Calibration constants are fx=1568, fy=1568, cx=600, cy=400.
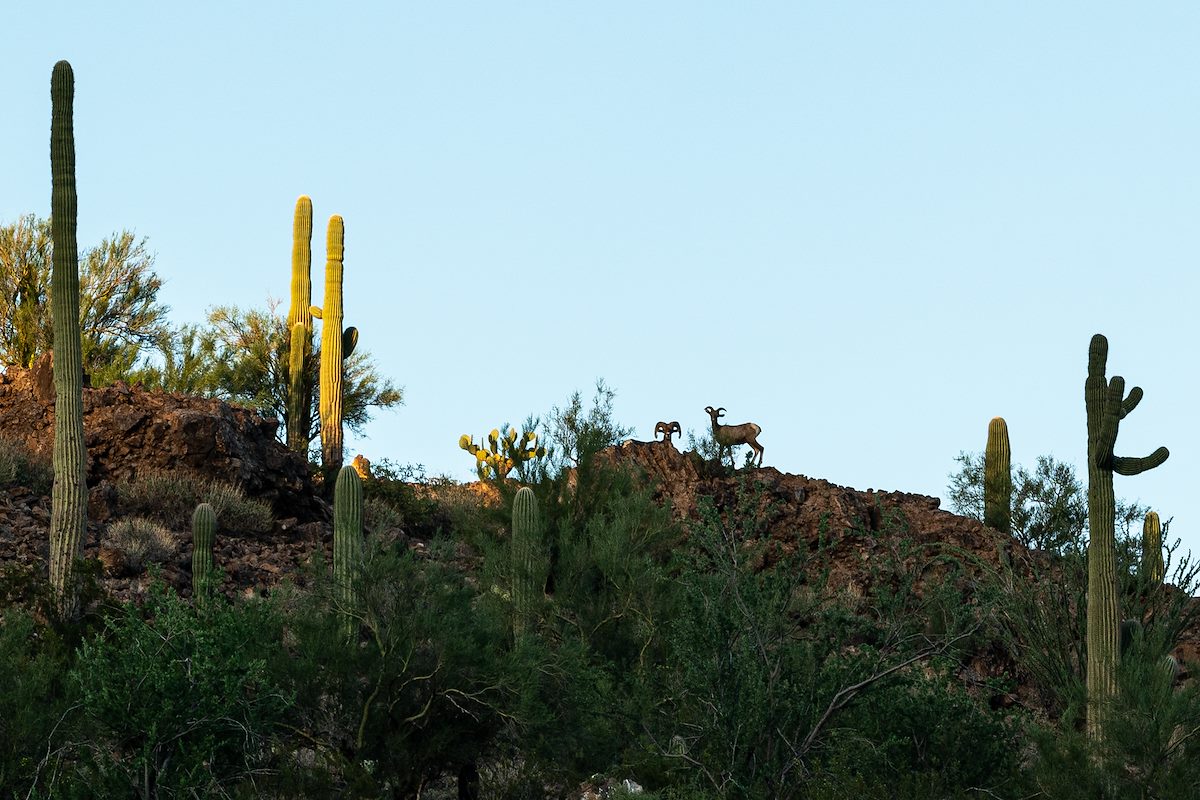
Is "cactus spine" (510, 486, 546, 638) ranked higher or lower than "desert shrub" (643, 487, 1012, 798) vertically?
higher

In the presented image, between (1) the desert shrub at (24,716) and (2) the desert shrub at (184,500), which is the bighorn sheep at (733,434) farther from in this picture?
(1) the desert shrub at (24,716)

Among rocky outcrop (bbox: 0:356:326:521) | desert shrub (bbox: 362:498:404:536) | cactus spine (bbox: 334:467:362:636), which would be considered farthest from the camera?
desert shrub (bbox: 362:498:404:536)

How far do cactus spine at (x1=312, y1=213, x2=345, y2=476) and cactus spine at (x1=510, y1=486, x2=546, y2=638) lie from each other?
8.10 metres

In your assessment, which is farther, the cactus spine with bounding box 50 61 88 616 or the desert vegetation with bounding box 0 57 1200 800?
the cactus spine with bounding box 50 61 88 616

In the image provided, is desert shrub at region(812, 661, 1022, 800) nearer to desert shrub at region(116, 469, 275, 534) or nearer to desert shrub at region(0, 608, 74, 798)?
desert shrub at region(0, 608, 74, 798)

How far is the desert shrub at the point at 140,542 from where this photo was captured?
1734cm

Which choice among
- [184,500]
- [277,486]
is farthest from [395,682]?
[277,486]

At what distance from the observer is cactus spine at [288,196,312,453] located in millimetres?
25656

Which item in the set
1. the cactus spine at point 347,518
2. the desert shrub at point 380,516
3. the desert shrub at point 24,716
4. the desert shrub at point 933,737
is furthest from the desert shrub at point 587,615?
the desert shrub at point 24,716

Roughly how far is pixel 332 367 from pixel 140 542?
723 cm

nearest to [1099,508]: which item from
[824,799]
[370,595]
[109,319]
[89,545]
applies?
[824,799]

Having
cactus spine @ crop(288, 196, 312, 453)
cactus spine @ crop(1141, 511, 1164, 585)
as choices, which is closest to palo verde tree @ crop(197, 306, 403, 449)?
cactus spine @ crop(288, 196, 312, 453)

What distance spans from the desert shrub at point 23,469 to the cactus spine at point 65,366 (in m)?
3.89

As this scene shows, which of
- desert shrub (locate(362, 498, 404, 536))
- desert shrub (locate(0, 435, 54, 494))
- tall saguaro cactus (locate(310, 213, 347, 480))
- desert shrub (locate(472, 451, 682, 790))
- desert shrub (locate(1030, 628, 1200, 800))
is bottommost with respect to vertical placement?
desert shrub (locate(1030, 628, 1200, 800))
